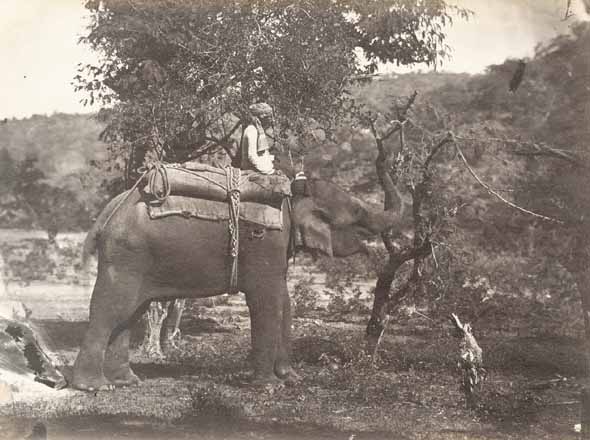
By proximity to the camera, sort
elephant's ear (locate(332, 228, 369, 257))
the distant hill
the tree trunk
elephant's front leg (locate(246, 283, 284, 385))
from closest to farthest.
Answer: elephant's front leg (locate(246, 283, 284, 385))
elephant's ear (locate(332, 228, 369, 257))
the distant hill
the tree trunk

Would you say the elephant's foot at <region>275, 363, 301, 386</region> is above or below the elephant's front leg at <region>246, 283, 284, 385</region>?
below

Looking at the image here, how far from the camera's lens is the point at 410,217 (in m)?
6.11

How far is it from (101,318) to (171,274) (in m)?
0.47

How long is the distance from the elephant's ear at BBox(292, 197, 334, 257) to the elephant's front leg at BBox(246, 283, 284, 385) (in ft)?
1.20

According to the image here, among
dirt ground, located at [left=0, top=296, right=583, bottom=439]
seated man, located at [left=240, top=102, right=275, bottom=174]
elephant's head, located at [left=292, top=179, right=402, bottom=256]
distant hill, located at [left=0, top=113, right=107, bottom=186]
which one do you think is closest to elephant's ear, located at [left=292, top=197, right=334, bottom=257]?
elephant's head, located at [left=292, top=179, right=402, bottom=256]

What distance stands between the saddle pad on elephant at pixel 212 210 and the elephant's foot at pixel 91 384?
992mm

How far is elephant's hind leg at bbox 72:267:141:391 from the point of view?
163 inches

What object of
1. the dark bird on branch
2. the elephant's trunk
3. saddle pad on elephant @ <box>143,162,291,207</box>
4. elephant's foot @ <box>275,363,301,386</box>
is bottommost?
elephant's foot @ <box>275,363,301,386</box>

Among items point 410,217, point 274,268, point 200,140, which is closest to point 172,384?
point 274,268

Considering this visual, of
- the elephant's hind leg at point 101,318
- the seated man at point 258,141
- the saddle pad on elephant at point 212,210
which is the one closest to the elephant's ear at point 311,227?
the saddle pad on elephant at point 212,210

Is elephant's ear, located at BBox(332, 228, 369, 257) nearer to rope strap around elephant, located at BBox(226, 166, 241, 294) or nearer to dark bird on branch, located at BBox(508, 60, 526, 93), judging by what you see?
rope strap around elephant, located at BBox(226, 166, 241, 294)

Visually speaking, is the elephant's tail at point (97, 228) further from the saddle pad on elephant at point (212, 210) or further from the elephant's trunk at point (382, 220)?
the elephant's trunk at point (382, 220)

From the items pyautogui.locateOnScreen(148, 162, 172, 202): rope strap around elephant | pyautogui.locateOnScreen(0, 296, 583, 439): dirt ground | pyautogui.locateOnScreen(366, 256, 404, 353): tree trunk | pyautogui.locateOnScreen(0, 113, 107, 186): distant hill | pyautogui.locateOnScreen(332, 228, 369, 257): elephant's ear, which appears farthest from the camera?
pyautogui.locateOnScreen(366, 256, 404, 353): tree trunk

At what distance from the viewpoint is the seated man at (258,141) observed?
4238 millimetres
